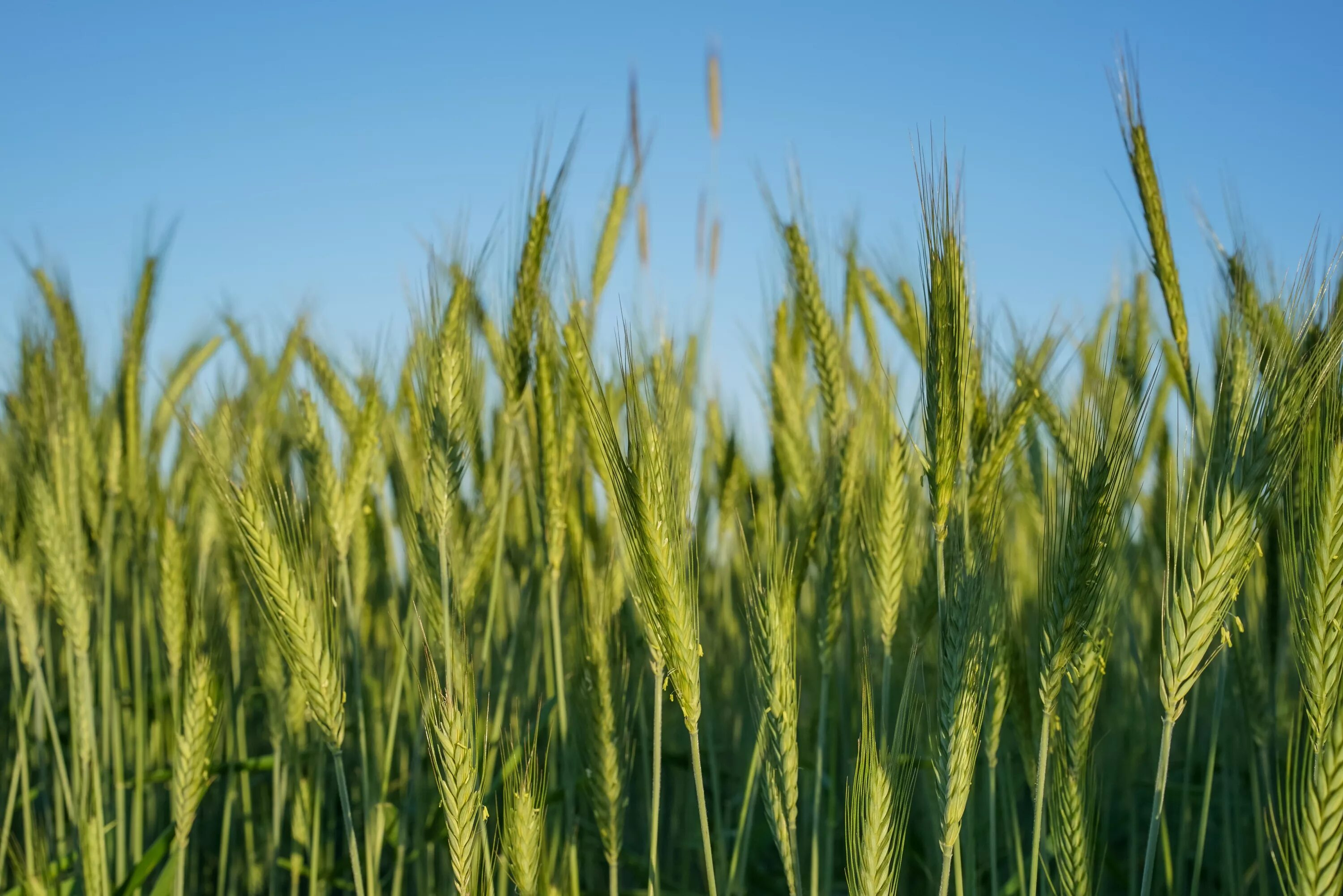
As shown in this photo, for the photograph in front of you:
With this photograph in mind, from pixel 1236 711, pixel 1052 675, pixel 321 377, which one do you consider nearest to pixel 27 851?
pixel 321 377

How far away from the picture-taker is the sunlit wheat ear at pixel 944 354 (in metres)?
1.50

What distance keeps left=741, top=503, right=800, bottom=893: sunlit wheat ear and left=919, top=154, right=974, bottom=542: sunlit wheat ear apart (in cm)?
28

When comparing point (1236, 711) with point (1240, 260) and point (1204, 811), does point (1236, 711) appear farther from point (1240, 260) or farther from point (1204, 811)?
point (1240, 260)

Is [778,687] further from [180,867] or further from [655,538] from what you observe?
[180,867]

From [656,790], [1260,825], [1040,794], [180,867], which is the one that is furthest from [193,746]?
[1260,825]

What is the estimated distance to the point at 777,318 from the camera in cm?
280

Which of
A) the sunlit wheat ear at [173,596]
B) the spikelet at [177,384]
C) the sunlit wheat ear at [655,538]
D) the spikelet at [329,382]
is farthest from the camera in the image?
the spikelet at [177,384]

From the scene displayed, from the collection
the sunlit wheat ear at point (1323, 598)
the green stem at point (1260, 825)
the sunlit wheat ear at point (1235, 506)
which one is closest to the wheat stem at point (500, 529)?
the sunlit wheat ear at point (1235, 506)

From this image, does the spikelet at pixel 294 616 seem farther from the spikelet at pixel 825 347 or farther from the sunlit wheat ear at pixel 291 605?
the spikelet at pixel 825 347

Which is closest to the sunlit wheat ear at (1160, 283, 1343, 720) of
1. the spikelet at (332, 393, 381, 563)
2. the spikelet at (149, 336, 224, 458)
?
the spikelet at (332, 393, 381, 563)

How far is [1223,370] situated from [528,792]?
1.23 m

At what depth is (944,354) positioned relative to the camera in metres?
1.49

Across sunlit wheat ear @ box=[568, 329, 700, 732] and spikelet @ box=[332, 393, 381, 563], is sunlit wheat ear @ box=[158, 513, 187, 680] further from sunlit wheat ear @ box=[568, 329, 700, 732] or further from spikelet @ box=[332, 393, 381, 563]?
sunlit wheat ear @ box=[568, 329, 700, 732]

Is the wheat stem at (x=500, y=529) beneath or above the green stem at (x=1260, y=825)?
above
